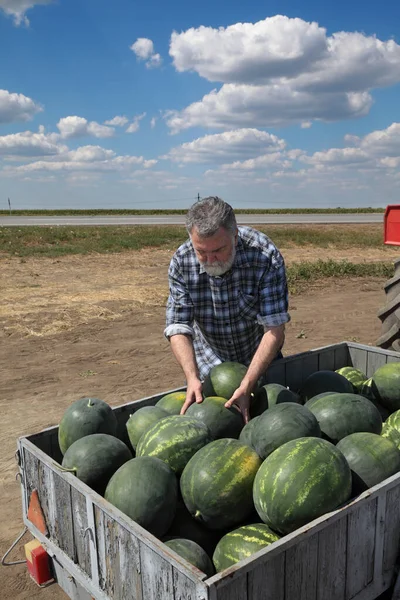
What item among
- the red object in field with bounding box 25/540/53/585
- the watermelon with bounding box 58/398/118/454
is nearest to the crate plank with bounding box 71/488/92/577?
the red object in field with bounding box 25/540/53/585

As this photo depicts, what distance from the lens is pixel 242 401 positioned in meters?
3.21

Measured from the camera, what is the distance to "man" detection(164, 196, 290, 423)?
360 cm

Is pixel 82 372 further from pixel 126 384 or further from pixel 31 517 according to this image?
pixel 31 517

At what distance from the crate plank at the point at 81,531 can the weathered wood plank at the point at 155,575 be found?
451 millimetres

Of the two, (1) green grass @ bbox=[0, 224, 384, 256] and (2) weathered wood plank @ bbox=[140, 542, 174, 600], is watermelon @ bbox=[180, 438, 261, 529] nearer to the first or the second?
(2) weathered wood plank @ bbox=[140, 542, 174, 600]

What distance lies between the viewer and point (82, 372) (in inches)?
305

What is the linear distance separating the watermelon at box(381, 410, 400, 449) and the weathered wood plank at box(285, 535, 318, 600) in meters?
1.05

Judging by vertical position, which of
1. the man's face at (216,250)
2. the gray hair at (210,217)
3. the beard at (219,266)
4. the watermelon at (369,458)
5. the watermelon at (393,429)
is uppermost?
the gray hair at (210,217)

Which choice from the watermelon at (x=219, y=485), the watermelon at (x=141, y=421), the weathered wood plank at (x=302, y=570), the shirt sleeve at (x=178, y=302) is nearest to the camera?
the weathered wood plank at (x=302, y=570)

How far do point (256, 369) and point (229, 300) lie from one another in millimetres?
759

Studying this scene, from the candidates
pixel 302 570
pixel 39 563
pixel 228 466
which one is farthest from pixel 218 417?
pixel 39 563

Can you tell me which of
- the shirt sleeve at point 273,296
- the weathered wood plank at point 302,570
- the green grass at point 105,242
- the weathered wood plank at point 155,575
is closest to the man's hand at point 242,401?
the shirt sleeve at point 273,296

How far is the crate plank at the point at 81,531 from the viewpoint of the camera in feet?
8.23

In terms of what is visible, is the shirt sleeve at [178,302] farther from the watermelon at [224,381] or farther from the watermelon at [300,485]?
the watermelon at [300,485]
